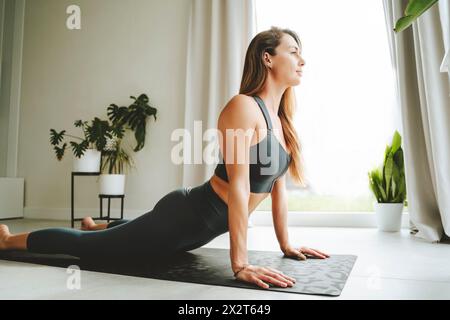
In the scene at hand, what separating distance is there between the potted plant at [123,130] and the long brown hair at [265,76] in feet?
7.36

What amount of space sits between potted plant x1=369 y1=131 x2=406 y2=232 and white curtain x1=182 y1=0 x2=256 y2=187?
4.52 ft

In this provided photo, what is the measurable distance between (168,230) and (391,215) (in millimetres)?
2029

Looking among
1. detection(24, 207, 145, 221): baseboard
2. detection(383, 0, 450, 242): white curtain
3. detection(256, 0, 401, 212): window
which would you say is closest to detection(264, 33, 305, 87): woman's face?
detection(383, 0, 450, 242): white curtain

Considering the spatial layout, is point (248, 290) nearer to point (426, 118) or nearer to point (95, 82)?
point (426, 118)

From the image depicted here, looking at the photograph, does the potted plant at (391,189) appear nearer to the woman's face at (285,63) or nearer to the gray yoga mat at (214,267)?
the gray yoga mat at (214,267)

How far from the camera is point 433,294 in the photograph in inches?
42.9

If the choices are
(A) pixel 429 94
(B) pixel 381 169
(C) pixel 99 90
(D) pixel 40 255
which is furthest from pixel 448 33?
(C) pixel 99 90

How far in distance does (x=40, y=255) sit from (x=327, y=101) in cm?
251

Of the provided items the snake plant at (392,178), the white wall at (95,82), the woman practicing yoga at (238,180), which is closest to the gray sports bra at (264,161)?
the woman practicing yoga at (238,180)

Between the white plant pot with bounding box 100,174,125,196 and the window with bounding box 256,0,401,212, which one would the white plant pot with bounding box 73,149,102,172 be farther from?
the window with bounding box 256,0,401,212

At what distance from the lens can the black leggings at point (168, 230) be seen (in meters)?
1.36

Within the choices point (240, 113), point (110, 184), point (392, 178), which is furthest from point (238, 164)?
point (110, 184)

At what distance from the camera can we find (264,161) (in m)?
1.30
